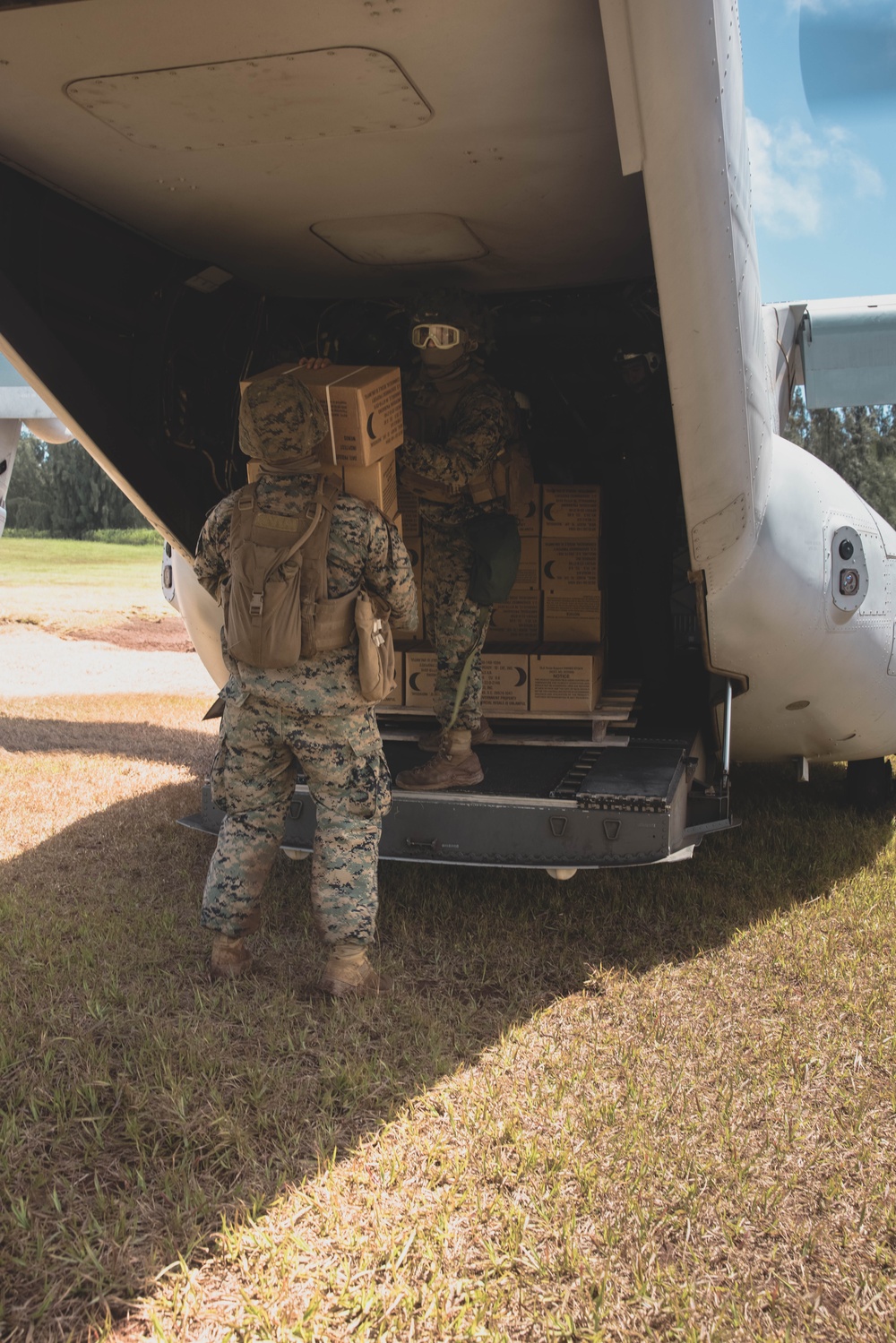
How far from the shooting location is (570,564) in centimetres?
522

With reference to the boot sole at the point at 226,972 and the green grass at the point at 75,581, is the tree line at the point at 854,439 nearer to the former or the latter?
the green grass at the point at 75,581

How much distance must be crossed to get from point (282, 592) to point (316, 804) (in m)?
0.70

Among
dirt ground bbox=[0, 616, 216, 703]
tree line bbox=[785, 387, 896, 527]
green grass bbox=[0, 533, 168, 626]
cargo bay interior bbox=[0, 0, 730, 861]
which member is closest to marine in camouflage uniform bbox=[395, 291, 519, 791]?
cargo bay interior bbox=[0, 0, 730, 861]

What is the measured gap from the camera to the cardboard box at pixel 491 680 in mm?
5000

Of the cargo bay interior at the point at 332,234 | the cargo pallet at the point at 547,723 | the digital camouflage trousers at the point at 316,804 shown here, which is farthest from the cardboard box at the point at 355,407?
the cargo pallet at the point at 547,723

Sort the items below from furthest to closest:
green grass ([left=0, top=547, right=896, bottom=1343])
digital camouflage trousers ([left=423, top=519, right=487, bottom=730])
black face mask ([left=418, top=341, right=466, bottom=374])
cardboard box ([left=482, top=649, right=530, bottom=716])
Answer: cardboard box ([left=482, top=649, right=530, bottom=716]) < digital camouflage trousers ([left=423, top=519, right=487, bottom=730]) < black face mask ([left=418, top=341, right=466, bottom=374]) < green grass ([left=0, top=547, right=896, bottom=1343])

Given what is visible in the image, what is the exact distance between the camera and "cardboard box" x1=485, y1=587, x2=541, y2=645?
17.3ft

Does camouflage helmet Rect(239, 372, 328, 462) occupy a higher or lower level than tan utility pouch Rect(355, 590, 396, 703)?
higher

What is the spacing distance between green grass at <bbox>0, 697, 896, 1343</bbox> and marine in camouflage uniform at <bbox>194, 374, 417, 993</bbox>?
0.90 ft

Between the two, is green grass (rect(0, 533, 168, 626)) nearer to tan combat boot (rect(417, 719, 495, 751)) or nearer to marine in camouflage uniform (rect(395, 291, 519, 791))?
tan combat boot (rect(417, 719, 495, 751))

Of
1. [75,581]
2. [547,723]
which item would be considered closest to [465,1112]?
[547,723]

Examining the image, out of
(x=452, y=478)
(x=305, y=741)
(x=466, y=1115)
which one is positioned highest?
(x=452, y=478)

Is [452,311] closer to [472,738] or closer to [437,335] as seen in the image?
[437,335]

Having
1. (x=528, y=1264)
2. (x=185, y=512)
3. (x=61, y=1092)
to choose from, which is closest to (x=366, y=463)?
(x=185, y=512)
